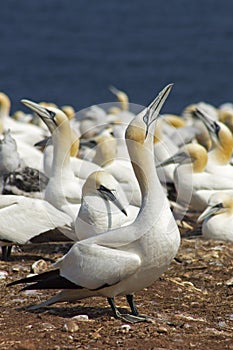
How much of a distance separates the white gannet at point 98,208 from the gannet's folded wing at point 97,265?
169 centimetres

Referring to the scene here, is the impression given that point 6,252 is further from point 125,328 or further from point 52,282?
point 125,328

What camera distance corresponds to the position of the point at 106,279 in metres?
5.50

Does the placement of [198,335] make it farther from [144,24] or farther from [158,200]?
[144,24]

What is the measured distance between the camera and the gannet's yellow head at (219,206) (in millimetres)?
9102

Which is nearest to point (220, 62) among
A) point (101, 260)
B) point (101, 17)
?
point (101, 17)

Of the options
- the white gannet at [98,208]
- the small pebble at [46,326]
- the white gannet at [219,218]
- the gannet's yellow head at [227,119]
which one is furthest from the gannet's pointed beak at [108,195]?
the gannet's yellow head at [227,119]

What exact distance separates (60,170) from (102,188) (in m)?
1.72

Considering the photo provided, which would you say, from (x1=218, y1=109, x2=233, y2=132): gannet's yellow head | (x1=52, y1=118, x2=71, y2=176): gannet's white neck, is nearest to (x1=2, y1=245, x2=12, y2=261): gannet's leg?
(x1=52, y1=118, x2=71, y2=176): gannet's white neck

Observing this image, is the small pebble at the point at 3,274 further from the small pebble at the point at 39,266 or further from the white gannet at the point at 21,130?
the white gannet at the point at 21,130

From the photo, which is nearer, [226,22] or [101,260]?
[101,260]

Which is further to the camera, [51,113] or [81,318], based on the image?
[51,113]

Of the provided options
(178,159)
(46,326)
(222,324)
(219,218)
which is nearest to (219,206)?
(219,218)

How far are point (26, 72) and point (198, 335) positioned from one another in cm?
5231

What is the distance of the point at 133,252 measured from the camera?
18.2 ft
